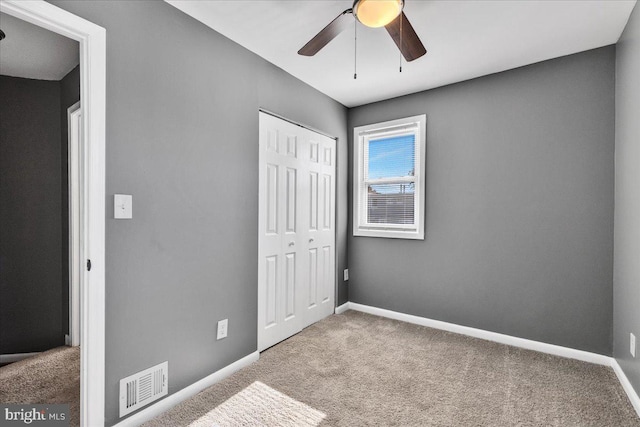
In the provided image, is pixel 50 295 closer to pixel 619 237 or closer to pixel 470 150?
pixel 470 150

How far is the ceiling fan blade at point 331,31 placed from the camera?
1.67m

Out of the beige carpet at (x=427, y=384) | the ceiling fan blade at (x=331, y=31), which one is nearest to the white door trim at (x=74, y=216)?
the beige carpet at (x=427, y=384)

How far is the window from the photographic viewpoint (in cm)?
333

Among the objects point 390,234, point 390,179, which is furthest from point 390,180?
point 390,234

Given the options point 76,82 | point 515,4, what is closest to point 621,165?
point 515,4

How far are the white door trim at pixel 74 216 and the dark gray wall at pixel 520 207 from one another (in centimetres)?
296

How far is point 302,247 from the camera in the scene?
3135mm

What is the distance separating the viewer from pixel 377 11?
1542mm

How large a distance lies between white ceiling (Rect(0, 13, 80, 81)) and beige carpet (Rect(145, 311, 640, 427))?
2590 millimetres

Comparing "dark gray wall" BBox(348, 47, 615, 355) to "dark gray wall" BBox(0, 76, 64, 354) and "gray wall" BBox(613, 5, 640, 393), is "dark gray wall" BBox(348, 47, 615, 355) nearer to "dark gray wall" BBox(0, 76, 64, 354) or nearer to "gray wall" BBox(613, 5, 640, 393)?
"gray wall" BBox(613, 5, 640, 393)

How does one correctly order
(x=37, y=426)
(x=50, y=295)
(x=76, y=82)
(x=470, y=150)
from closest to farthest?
(x=37, y=426)
(x=76, y=82)
(x=50, y=295)
(x=470, y=150)

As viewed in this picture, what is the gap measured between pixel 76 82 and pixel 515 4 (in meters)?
3.24

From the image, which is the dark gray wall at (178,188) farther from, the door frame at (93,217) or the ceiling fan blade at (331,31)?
the ceiling fan blade at (331,31)
